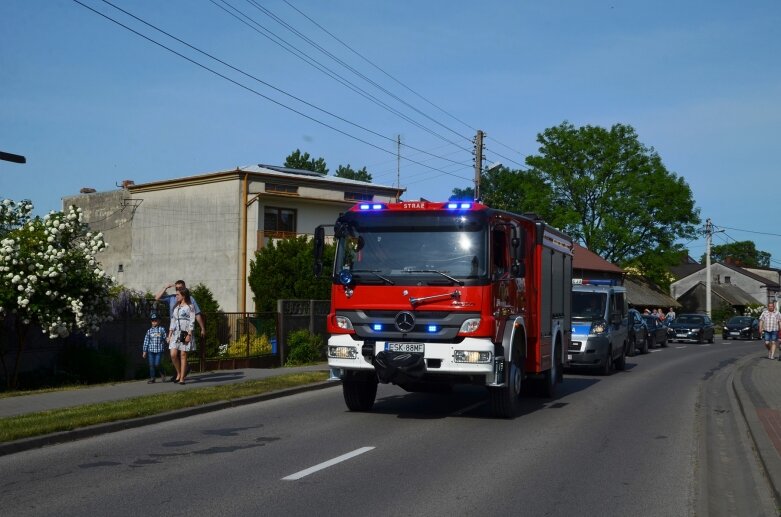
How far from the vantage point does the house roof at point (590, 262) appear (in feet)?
184

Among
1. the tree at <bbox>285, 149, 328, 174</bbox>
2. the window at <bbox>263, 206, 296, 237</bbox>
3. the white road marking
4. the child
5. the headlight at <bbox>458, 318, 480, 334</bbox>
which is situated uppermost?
the tree at <bbox>285, 149, 328, 174</bbox>

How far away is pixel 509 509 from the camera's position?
22.6 ft

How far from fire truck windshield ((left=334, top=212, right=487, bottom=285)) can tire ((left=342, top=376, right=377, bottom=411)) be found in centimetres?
175

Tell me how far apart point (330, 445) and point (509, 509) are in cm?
332

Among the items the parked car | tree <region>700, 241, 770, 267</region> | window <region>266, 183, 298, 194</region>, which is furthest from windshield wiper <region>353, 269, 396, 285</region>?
tree <region>700, 241, 770, 267</region>

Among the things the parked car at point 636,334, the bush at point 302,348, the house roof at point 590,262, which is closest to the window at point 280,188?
the parked car at point 636,334

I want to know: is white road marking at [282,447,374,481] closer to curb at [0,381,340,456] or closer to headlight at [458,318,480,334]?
headlight at [458,318,480,334]

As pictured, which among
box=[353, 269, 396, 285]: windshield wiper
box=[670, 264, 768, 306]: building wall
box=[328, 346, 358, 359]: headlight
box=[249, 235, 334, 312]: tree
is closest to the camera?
box=[353, 269, 396, 285]: windshield wiper

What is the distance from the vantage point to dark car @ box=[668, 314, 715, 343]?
143 ft

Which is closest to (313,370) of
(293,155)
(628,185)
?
(628,185)

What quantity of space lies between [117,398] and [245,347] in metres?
7.88

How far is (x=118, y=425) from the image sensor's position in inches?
432

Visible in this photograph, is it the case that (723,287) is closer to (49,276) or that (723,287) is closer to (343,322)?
(49,276)

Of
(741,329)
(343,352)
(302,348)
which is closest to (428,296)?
(343,352)
